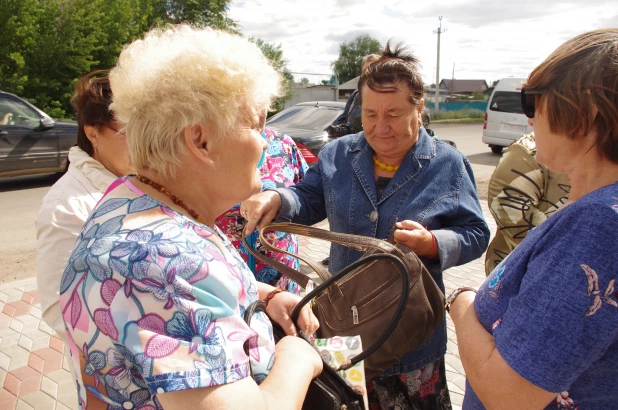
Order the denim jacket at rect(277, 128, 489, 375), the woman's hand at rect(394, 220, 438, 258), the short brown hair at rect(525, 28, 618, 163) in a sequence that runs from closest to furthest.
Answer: the short brown hair at rect(525, 28, 618, 163) → the woman's hand at rect(394, 220, 438, 258) → the denim jacket at rect(277, 128, 489, 375)

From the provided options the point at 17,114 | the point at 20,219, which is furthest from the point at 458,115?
the point at 20,219

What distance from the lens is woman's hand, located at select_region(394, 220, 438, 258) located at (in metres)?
1.63

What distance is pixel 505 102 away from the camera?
12680 mm

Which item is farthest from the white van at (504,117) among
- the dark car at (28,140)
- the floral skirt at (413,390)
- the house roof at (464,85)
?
the house roof at (464,85)

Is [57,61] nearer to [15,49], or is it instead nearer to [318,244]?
[15,49]

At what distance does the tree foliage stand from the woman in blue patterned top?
42.6ft

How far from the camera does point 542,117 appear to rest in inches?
43.9

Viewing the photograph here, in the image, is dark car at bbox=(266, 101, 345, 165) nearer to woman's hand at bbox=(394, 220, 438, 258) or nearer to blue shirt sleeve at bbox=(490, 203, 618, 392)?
woman's hand at bbox=(394, 220, 438, 258)

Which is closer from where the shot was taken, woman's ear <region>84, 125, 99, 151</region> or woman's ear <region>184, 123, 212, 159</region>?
woman's ear <region>184, 123, 212, 159</region>

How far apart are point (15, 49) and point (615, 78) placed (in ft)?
54.4

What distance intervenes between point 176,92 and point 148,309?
491mm

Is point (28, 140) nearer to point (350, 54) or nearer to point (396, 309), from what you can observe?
point (396, 309)

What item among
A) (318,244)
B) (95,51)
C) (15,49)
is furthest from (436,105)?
(318,244)

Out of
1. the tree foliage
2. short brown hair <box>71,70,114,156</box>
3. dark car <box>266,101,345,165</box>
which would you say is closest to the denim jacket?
short brown hair <box>71,70,114,156</box>
